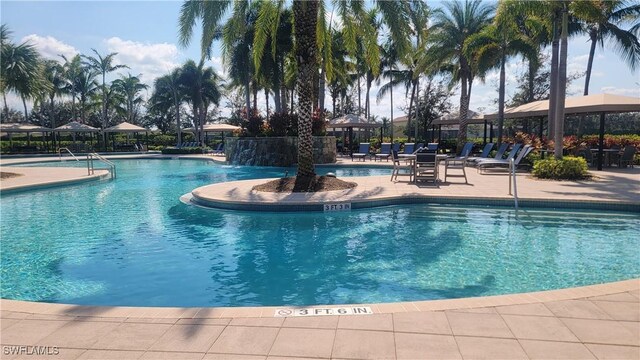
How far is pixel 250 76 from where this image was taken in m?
29.6

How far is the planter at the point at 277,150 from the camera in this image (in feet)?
68.2

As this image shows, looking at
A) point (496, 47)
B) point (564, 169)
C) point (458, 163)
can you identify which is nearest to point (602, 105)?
point (564, 169)

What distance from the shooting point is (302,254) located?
6.82 meters

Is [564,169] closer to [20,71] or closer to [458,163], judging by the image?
[458,163]

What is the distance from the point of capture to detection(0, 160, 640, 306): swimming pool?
17.4ft

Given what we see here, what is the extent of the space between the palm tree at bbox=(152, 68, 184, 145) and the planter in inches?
810

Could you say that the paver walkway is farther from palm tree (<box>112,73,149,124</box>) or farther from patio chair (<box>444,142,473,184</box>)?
palm tree (<box>112,73,149,124</box>)

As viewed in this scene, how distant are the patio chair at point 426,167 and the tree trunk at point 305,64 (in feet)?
10.9

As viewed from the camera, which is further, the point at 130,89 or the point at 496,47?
the point at 130,89

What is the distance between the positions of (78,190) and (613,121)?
46.0 m

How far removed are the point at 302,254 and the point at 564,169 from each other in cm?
1039

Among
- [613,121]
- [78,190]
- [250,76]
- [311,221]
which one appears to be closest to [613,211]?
[311,221]

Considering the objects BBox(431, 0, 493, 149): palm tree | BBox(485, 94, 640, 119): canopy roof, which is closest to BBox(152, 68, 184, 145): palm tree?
BBox(431, 0, 493, 149): palm tree

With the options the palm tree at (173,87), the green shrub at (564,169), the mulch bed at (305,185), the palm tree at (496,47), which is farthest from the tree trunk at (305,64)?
the palm tree at (173,87)
